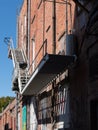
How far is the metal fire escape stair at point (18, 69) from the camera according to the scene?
2589cm

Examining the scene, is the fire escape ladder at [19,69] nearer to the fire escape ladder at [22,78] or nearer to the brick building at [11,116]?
the fire escape ladder at [22,78]

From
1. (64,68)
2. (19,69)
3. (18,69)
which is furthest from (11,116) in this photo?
(64,68)

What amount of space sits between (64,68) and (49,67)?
0.65 metres

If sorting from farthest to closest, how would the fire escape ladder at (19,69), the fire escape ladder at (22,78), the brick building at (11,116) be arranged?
the brick building at (11,116), the fire escape ladder at (19,69), the fire escape ladder at (22,78)

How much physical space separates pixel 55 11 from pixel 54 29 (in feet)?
2.75

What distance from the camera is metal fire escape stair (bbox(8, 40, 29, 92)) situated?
2589 centimetres

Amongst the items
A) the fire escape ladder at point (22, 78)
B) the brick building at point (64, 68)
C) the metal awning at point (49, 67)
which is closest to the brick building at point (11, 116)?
the fire escape ladder at point (22, 78)

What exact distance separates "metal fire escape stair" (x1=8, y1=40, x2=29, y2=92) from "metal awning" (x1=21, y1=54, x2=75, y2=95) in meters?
5.94

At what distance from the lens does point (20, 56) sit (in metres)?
29.6

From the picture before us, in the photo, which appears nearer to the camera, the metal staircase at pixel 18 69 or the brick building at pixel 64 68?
the brick building at pixel 64 68

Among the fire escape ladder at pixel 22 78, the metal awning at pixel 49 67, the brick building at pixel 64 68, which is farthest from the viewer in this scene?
the fire escape ladder at pixel 22 78

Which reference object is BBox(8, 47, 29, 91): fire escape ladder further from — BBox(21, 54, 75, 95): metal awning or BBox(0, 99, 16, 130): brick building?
BBox(0, 99, 16, 130): brick building

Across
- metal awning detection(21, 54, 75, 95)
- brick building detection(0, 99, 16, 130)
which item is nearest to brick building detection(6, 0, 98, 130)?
metal awning detection(21, 54, 75, 95)

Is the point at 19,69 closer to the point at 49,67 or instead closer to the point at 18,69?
the point at 18,69
